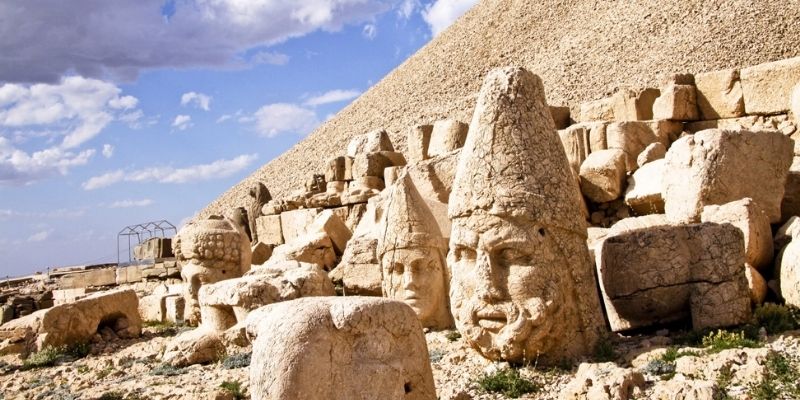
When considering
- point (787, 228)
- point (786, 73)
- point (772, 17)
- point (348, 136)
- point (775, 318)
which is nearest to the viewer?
point (775, 318)

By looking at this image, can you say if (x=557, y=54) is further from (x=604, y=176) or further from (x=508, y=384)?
→ (x=508, y=384)

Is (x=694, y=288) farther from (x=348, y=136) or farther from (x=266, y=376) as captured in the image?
(x=348, y=136)

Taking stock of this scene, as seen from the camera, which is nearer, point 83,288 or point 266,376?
point 266,376

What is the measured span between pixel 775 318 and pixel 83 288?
16.8m

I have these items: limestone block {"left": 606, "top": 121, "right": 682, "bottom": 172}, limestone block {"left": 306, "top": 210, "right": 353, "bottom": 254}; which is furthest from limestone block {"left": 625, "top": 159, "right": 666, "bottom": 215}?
limestone block {"left": 306, "top": 210, "right": 353, "bottom": 254}

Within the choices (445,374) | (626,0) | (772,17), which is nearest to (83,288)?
(445,374)

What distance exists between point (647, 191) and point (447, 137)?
19.8 ft

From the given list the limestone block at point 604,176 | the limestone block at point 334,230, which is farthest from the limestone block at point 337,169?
the limestone block at point 604,176

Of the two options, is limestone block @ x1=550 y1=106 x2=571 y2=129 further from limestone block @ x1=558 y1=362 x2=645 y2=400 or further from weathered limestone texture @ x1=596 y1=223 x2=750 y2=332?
limestone block @ x1=558 y1=362 x2=645 y2=400

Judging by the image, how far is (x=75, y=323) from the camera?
12062 mm

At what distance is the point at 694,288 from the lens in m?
7.40

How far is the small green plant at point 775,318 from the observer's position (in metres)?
7.04

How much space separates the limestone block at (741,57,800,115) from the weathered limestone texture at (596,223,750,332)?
8336mm

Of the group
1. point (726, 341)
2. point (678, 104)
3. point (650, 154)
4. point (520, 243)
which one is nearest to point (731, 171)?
point (726, 341)
